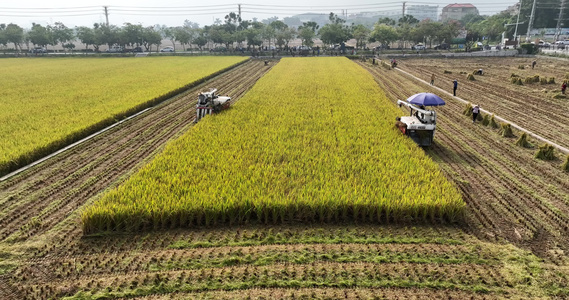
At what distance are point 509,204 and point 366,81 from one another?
19.4 m

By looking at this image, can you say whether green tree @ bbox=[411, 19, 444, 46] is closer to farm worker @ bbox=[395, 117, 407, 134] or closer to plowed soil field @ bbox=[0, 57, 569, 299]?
farm worker @ bbox=[395, 117, 407, 134]

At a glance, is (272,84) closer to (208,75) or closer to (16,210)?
(208,75)

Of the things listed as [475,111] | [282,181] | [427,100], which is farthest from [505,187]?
[475,111]

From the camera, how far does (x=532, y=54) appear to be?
169 ft

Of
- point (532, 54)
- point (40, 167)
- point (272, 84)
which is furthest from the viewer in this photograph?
point (532, 54)

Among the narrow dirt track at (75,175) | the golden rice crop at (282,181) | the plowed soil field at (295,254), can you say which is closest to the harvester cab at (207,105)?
the narrow dirt track at (75,175)

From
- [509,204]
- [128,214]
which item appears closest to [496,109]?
[509,204]

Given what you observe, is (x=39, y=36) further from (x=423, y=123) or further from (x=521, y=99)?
(x=521, y=99)

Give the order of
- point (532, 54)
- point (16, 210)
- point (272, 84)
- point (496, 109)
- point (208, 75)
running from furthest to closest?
point (532, 54), point (208, 75), point (272, 84), point (496, 109), point (16, 210)

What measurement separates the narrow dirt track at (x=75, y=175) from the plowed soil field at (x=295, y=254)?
0.05m

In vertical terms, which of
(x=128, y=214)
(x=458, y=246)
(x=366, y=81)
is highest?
(x=366, y=81)

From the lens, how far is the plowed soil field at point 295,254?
17.3ft

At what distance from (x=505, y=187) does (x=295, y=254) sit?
6.77m

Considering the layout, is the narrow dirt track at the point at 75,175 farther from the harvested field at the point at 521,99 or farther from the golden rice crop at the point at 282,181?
the harvested field at the point at 521,99
